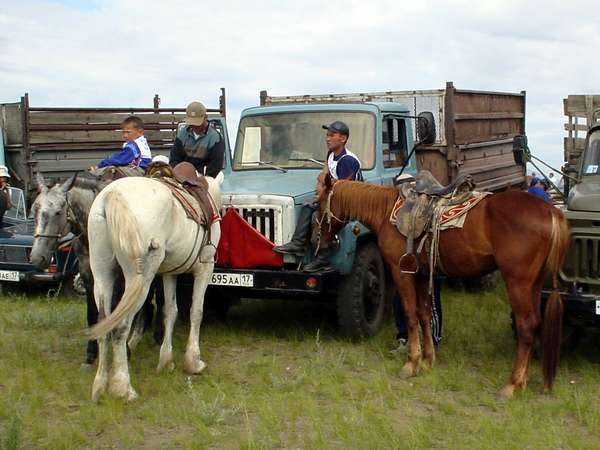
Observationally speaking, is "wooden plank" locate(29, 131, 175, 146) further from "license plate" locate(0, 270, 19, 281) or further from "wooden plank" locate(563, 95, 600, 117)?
"wooden plank" locate(563, 95, 600, 117)

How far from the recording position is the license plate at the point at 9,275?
38.1 ft

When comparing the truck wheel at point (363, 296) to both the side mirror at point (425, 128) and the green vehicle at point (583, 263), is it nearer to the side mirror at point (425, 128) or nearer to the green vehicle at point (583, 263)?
the side mirror at point (425, 128)

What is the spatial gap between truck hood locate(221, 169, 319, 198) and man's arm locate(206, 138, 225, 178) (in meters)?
0.23

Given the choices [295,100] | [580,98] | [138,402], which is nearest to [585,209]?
[138,402]

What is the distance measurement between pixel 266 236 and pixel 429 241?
1.76 m

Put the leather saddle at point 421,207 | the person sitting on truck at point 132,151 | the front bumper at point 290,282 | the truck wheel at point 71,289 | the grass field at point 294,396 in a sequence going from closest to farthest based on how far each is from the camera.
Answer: the grass field at point 294,396, the leather saddle at point 421,207, the front bumper at point 290,282, the person sitting on truck at point 132,151, the truck wheel at point 71,289

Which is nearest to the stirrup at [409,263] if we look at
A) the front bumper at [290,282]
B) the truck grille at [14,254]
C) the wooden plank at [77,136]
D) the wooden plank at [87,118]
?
the front bumper at [290,282]

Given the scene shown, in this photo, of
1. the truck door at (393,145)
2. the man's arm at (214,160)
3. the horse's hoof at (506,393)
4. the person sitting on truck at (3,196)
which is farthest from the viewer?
the person sitting on truck at (3,196)

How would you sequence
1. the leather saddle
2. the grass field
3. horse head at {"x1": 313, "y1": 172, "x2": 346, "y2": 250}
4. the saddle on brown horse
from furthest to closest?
1. horse head at {"x1": 313, "y1": 172, "x2": 346, "y2": 250}
2. the leather saddle
3. the saddle on brown horse
4. the grass field

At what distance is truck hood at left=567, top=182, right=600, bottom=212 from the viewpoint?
777 centimetres

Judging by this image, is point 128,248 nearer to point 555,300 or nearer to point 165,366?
point 165,366

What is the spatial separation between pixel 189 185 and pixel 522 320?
313cm

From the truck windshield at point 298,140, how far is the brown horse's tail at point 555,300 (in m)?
2.95

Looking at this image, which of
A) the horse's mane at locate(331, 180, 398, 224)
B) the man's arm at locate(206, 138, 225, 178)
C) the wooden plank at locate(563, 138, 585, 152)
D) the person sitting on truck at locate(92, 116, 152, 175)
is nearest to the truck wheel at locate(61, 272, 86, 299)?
the person sitting on truck at locate(92, 116, 152, 175)
